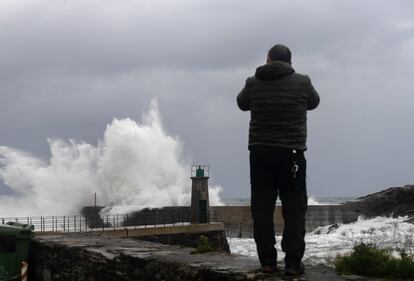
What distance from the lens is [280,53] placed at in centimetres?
379

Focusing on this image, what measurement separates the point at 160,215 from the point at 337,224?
14.3m

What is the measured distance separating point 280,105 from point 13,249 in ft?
14.7

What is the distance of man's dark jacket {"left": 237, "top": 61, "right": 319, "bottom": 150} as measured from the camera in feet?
12.1

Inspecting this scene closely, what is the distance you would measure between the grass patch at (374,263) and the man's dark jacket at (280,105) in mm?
747

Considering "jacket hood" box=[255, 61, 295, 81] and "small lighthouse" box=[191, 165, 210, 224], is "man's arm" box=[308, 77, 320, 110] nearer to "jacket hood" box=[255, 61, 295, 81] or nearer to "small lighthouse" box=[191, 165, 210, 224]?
"jacket hood" box=[255, 61, 295, 81]

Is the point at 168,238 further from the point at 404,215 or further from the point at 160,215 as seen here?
the point at 404,215

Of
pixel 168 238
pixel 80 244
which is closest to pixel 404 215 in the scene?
pixel 168 238

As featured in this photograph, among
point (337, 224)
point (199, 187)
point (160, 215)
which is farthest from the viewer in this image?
point (337, 224)

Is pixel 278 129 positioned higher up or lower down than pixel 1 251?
higher up

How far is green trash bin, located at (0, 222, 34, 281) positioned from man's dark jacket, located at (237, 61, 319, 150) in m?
4.08

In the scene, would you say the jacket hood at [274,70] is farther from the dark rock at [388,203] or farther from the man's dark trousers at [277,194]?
the dark rock at [388,203]

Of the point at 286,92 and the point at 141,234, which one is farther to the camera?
the point at 141,234

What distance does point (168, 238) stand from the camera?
78.9 ft

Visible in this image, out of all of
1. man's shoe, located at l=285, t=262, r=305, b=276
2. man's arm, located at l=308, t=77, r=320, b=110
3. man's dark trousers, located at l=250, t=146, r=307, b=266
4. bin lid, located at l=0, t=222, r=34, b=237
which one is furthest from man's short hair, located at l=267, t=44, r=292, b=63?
bin lid, located at l=0, t=222, r=34, b=237
